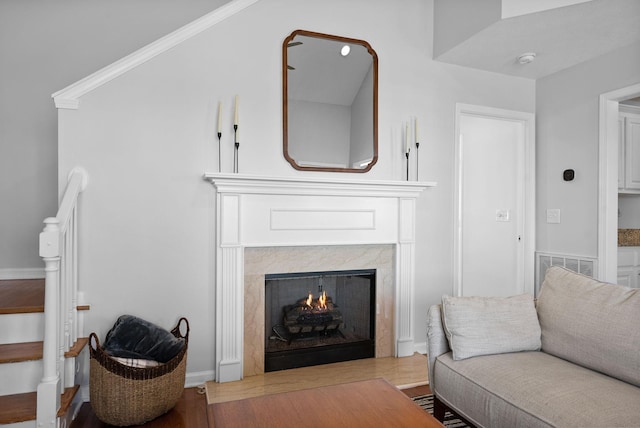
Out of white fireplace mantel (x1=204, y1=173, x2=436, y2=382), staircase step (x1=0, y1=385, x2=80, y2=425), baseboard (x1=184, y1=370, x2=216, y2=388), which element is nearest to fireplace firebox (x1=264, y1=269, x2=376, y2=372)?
white fireplace mantel (x1=204, y1=173, x2=436, y2=382)

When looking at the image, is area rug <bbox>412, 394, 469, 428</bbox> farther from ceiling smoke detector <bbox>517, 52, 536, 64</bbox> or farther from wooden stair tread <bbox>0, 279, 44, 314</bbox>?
ceiling smoke detector <bbox>517, 52, 536, 64</bbox>

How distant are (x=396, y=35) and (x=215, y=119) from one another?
159 centimetres

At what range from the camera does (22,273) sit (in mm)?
2902

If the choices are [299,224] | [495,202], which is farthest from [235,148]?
[495,202]

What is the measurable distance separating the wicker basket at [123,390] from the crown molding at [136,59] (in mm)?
1370

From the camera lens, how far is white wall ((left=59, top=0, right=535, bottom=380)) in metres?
2.40

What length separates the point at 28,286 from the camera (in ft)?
8.45

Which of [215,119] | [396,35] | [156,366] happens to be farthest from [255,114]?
[156,366]

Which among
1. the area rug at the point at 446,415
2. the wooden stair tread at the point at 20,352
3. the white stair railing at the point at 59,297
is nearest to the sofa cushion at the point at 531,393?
the area rug at the point at 446,415

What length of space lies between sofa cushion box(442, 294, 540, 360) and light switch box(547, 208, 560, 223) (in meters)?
1.76

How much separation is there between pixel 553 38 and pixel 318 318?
8.64 feet

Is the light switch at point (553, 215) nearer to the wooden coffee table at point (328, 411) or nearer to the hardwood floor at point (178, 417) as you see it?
the wooden coffee table at point (328, 411)

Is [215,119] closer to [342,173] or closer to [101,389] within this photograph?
[342,173]

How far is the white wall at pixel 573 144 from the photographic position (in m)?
3.12
